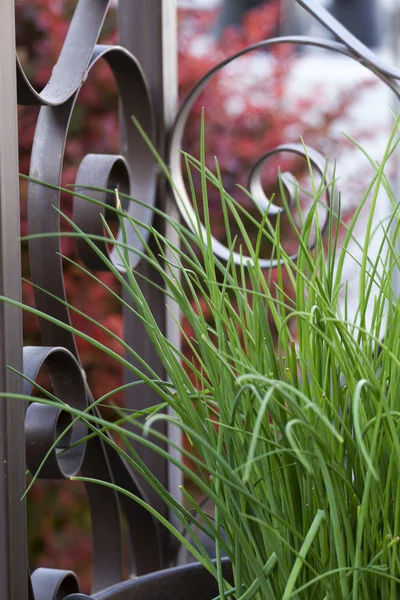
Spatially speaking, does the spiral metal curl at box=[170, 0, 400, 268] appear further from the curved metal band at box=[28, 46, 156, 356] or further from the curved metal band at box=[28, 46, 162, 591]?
the curved metal band at box=[28, 46, 156, 356]

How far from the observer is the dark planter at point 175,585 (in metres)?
0.63

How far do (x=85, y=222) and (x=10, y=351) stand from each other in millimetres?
180

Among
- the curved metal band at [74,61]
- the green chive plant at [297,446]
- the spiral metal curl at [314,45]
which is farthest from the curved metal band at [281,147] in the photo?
the green chive plant at [297,446]

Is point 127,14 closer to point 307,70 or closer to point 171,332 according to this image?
point 171,332

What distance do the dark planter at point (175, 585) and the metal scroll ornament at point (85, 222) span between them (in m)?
0.06

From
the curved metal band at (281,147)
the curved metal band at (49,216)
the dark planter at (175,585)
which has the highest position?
the curved metal band at (281,147)

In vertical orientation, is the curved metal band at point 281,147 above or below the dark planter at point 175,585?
above

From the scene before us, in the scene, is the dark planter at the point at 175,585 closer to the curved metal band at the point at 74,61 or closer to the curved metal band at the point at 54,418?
the curved metal band at the point at 54,418

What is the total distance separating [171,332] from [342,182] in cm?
176

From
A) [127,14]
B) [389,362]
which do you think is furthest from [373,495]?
[127,14]

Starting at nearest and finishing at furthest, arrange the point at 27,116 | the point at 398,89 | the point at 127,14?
the point at 398,89, the point at 127,14, the point at 27,116

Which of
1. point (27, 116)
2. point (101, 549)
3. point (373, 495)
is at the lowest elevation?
point (101, 549)

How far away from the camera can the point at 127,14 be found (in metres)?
0.88

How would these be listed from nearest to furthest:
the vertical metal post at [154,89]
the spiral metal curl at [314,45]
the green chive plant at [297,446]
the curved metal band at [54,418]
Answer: the green chive plant at [297,446] → the curved metal band at [54,418] → the spiral metal curl at [314,45] → the vertical metal post at [154,89]
